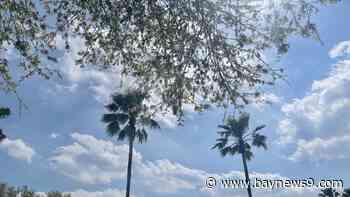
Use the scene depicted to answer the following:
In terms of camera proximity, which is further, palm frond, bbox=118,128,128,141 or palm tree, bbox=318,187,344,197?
palm tree, bbox=318,187,344,197

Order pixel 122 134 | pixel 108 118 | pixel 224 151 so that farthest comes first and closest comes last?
pixel 224 151 < pixel 108 118 < pixel 122 134

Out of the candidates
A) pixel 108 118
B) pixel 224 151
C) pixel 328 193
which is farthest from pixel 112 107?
pixel 328 193

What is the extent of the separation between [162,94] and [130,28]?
1.86m

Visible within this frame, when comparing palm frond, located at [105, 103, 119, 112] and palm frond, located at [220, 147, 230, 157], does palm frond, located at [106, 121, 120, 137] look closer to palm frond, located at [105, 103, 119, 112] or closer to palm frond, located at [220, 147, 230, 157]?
palm frond, located at [105, 103, 119, 112]

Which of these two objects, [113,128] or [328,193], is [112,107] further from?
[328,193]

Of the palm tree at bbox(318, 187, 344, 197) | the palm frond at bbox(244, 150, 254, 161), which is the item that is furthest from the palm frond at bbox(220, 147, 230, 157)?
the palm tree at bbox(318, 187, 344, 197)

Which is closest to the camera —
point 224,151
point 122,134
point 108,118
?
point 122,134

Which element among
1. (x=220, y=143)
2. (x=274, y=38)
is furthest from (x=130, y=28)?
(x=220, y=143)

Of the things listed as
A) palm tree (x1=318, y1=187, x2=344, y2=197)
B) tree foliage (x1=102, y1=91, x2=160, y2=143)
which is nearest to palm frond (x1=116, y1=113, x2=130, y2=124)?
tree foliage (x1=102, y1=91, x2=160, y2=143)

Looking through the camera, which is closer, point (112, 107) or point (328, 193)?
point (112, 107)

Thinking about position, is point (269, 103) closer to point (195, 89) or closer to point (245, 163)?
point (195, 89)

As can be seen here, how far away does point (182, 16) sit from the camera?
9.04 m

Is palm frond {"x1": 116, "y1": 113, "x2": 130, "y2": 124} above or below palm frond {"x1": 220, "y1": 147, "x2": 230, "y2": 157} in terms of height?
above

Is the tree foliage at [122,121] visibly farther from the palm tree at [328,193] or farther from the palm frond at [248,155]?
the palm tree at [328,193]
